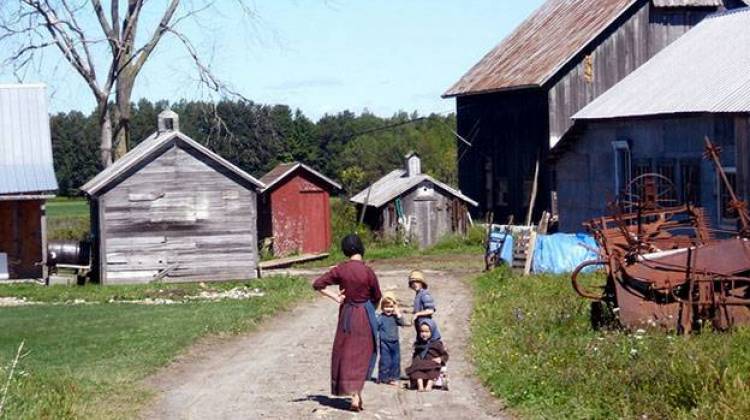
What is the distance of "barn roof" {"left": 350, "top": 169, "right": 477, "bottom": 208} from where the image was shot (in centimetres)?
4566

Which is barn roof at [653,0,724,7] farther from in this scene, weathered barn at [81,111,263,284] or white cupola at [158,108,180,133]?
white cupola at [158,108,180,133]

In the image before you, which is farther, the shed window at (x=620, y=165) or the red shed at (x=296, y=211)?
the red shed at (x=296, y=211)

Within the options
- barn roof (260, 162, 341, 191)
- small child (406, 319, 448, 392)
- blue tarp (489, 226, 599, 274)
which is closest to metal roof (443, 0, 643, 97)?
barn roof (260, 162, 341, 191)

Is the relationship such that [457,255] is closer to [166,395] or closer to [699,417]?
[166,395]

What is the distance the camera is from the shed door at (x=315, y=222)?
46156mm

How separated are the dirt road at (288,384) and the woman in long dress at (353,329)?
12.4 inches

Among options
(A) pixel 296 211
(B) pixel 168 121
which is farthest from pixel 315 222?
(B) pixel 168 121

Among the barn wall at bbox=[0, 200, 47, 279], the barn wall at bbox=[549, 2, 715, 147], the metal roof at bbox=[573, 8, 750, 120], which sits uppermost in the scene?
the barn wall at bbox=[549, 2, 715, 147]

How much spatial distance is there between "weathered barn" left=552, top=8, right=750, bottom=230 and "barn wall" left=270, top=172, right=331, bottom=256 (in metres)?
12.9

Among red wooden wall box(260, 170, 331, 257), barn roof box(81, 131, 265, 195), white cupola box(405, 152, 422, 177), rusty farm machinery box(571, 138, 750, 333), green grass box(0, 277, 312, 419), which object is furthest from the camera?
white cupola box(405, 152, 422, 177)

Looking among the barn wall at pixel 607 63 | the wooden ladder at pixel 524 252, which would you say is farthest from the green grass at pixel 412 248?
the wooden ladder at pixel 524 252

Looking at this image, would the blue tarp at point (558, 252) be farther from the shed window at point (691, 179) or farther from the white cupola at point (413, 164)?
the white cupola at point (413, 164)

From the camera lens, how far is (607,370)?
42.5 ft

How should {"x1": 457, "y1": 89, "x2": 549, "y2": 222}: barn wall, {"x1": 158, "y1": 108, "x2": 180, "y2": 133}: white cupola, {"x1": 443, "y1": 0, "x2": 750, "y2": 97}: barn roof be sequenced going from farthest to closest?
{"x1": 457, "y1": 89, "x2": 549, "y2": 222}: barn wall < {"x1": 443, "y1": 0, "x2": 750, "y2": 97}: barn roof < {"x1": 158, "y1": 108, "x2": 180, "y2": 133}: white cupola
